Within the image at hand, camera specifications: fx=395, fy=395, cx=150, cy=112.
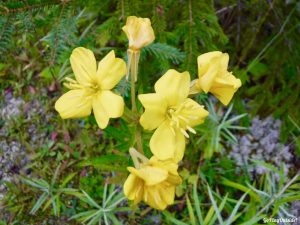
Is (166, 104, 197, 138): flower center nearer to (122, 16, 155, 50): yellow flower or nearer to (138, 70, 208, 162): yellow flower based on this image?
(138, 70, 208, 162): yellow flower

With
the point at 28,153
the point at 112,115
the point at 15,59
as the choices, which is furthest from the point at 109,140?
the point at 112,115

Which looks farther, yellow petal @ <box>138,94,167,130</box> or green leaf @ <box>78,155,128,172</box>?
green leaf @ <box>78,155,128,172</box>

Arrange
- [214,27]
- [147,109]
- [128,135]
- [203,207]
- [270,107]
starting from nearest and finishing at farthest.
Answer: [147,109]
[128,135]
[214,27]
[203,207]
[270,107]

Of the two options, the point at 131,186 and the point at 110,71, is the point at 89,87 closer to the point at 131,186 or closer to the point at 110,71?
the point at 110,71

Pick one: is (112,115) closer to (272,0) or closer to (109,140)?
(109,140)

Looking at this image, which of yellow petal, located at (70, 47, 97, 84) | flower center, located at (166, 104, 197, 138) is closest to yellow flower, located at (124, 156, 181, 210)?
flower center, located at (166, 104, 197, 138)

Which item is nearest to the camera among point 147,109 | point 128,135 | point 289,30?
point 147,109
